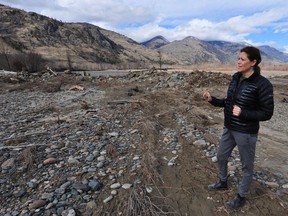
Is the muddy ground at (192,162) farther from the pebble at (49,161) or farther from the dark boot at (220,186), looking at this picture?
the pebble at (49,161)

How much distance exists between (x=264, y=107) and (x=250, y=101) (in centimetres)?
19

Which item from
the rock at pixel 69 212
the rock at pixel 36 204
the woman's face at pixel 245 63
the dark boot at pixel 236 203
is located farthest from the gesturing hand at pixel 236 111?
the rock at pixel 36 204

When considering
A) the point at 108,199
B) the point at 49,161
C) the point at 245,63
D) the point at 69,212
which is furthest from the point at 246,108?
the point at 49,161

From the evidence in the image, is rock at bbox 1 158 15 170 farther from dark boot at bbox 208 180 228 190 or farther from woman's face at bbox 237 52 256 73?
woman's face at bbox 237 52 256 73

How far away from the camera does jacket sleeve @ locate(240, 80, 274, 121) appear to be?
354 cm

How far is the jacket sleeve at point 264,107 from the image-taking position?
3537 mm

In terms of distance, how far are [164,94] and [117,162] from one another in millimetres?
9397

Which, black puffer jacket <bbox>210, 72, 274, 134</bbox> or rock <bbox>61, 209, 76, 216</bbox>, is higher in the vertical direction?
black puffer jacket <bbox>210, 72, 274, 134</bbox>

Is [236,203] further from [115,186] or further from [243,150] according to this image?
[115,186]

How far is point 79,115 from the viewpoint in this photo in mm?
9883

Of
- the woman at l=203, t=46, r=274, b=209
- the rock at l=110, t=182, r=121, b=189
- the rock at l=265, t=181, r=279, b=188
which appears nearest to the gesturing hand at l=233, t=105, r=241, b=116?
the woman at l=203, t=46, r=274, b=209

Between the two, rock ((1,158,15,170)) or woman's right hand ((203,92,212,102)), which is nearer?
woman's right hand ((203,92,212,102))

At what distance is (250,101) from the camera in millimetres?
3684

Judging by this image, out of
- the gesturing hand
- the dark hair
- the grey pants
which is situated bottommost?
the grey pants
